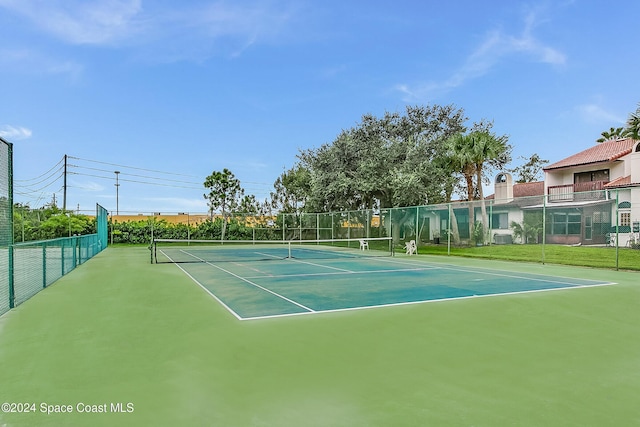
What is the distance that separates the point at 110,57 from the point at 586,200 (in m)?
23.2

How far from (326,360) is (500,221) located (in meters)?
14.8

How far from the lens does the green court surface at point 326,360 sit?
277 cm

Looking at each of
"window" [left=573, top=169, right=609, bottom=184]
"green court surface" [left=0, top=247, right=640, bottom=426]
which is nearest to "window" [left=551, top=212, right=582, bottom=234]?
"green court surface" [left=0, top=247, right=640, bottom=426]

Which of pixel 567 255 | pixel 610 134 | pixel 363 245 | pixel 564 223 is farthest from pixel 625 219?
pixel 610 134

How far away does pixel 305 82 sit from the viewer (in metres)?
27.7

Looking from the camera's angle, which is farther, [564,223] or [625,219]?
[625,219]

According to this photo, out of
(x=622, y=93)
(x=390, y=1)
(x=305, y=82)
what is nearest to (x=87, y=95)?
(x=305, y=82)

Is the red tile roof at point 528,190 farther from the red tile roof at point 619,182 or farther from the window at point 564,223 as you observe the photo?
the window at point 564,223

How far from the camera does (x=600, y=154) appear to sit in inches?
1049

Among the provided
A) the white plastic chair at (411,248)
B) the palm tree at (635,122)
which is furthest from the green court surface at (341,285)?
the palm tree at (635,122)

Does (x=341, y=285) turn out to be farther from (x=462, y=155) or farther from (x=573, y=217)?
(x=462, y=155)

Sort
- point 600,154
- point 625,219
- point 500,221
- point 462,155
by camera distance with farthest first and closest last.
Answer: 1. point 600,154
2. point 462,155
3. point 500,221
4. point 625,219

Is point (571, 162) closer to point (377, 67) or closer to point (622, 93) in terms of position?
point (622, 93)

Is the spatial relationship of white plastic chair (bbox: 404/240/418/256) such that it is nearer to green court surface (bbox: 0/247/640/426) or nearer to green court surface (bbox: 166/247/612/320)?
green court surface (bbox: 166/247/612/320)
